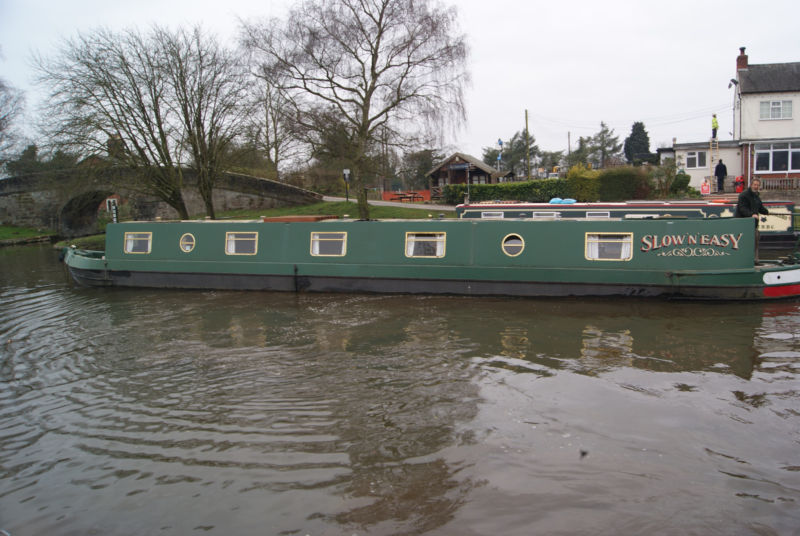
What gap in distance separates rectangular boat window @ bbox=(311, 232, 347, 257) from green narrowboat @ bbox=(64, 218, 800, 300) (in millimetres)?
24

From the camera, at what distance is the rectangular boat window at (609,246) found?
10.2 metres

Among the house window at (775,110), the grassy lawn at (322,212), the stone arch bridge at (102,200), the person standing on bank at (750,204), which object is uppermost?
the house window at (775,110)

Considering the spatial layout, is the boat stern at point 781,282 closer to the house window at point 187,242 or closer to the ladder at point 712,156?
the house window at point 187,242

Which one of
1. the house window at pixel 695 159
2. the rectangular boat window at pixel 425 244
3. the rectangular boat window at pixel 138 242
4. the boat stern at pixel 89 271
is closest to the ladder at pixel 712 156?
the house window at pixel 695 159

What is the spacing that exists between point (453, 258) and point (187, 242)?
22.6 ft

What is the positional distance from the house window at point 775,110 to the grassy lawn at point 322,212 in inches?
702

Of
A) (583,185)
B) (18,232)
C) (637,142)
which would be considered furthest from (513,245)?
(637,142)

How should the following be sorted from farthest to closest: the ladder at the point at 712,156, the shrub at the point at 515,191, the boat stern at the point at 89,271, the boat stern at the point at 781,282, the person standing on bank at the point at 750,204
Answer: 1. the ladder at the point at 712,156
2. the shrub at the point at 515,191
3. the boat stern at the point at 89,271
4. the person standing on bank at the point at 750,204
5. the boat stern at the point at 781,282

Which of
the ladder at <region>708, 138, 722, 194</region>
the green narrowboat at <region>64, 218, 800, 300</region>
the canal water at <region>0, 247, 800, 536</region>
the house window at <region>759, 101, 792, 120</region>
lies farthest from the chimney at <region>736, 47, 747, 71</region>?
the canal water at <region>0, 247, 800, 536</region>

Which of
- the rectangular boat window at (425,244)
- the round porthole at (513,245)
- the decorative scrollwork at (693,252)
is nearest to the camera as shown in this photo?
the decorative scrollwork at (693,252)

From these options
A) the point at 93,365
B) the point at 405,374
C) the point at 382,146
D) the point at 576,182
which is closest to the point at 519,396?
the point at 405,374

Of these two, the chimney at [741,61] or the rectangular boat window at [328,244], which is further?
the chimney at [741,61]

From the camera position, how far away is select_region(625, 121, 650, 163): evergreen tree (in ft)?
186

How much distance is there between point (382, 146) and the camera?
20703 mm
